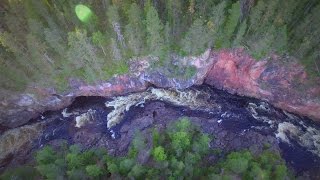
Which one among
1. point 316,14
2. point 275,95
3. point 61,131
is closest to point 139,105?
point 61,131

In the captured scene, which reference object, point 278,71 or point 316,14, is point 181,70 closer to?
point 278,71

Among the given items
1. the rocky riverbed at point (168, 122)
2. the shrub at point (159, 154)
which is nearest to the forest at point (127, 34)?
the rocky riverbed at point (168, 122)

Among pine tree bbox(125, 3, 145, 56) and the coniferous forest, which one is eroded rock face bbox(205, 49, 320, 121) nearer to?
the coniferous forest

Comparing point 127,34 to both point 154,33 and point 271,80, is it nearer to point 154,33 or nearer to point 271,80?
point 154,33

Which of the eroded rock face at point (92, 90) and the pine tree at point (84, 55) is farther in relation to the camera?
the eroded rock face at point (92, 90)

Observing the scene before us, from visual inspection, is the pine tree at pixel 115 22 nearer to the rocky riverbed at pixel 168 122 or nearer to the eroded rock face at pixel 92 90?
the eroded rock face at pixel 92 90

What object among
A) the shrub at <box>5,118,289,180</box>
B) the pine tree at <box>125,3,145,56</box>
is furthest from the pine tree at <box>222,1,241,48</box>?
the shrub at <box>5,118,289,180</box>

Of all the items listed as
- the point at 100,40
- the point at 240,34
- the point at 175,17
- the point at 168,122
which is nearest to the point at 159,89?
the point at 168,122
